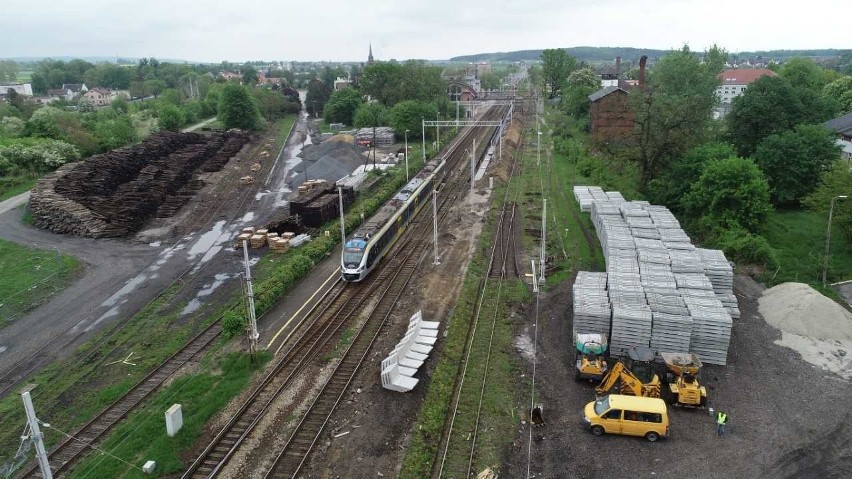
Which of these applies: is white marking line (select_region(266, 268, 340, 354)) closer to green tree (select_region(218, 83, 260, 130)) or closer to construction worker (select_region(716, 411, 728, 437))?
construction worker (select_region(716, 411, 728, 437))

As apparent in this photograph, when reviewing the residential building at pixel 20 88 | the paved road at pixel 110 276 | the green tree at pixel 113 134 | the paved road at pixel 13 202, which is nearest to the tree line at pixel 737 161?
the paved road at pixel 110 276

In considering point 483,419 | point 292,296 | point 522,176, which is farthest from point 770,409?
point 522,176

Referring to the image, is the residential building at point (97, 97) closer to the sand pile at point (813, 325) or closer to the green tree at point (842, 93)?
the green tree at point (842, 93)

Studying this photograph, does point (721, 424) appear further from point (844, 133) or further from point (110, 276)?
point (844, 133)

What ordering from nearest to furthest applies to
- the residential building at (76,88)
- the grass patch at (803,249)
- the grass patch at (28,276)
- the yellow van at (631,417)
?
the yellow van at (631,417)
the grass patch at (28,276)
the grass patch at (803,249)
the residential building at (76,88)

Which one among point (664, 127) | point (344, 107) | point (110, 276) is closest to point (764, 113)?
point (664, 127)

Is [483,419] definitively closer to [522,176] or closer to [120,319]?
[120,319]
